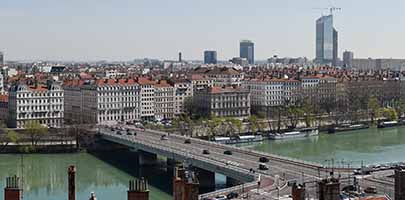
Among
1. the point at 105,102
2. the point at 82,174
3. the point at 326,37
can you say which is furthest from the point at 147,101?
the point at 326,37

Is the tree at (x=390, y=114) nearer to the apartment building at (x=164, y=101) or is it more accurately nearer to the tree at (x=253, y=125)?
the tree at (x=253, y=125)

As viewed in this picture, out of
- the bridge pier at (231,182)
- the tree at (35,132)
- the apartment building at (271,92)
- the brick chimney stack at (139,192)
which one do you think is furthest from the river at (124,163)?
the brick chimney stack at (139,192)

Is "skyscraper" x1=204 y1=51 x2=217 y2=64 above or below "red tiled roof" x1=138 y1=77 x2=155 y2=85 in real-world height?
above

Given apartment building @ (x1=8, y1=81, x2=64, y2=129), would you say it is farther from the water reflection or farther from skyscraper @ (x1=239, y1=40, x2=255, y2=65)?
skyscraper @ (x1=239, y1=40, x2=255, y2=65)

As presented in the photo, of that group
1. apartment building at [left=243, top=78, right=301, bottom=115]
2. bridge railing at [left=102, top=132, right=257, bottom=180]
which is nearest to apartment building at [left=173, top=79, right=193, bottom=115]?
apartment building at [left=243, top=78, right=301, bottom=115]

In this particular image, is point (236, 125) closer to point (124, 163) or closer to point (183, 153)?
point (124, 163)
